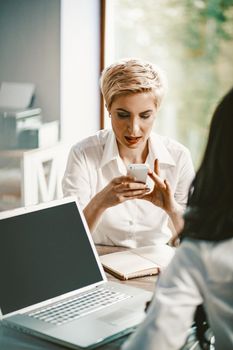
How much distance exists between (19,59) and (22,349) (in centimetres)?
281

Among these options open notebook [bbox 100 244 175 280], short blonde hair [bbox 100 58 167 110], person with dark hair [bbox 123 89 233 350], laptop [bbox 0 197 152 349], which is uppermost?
short blonde hair [bbox 100 58 167 110]

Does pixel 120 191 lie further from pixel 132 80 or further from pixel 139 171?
pixel 132 80

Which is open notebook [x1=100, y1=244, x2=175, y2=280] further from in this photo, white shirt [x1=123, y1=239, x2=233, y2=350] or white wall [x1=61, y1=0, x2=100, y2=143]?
white wall [x1=61, y1=0, x2=100, y2=143]

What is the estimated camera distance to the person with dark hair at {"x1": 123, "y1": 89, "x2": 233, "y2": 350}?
0.99 m

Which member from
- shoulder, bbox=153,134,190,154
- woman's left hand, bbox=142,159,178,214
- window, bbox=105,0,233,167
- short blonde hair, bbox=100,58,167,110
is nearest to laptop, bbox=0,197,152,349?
woman's left hand, bbox=142,159,178,214

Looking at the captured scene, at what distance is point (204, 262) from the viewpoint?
3.28 feet

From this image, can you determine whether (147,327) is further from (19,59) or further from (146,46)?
(146,46)

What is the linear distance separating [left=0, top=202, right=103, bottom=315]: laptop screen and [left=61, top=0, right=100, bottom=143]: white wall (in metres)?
2.39

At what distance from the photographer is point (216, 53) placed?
4094mm

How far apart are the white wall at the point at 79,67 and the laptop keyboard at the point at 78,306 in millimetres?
2494

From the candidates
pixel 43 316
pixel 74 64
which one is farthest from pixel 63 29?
pixel 43 316

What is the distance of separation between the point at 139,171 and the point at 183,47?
237cm

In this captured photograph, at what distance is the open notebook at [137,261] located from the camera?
1.82 meters

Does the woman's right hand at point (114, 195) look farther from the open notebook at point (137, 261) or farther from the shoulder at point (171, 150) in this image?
the shoulder at point (171, 150)
